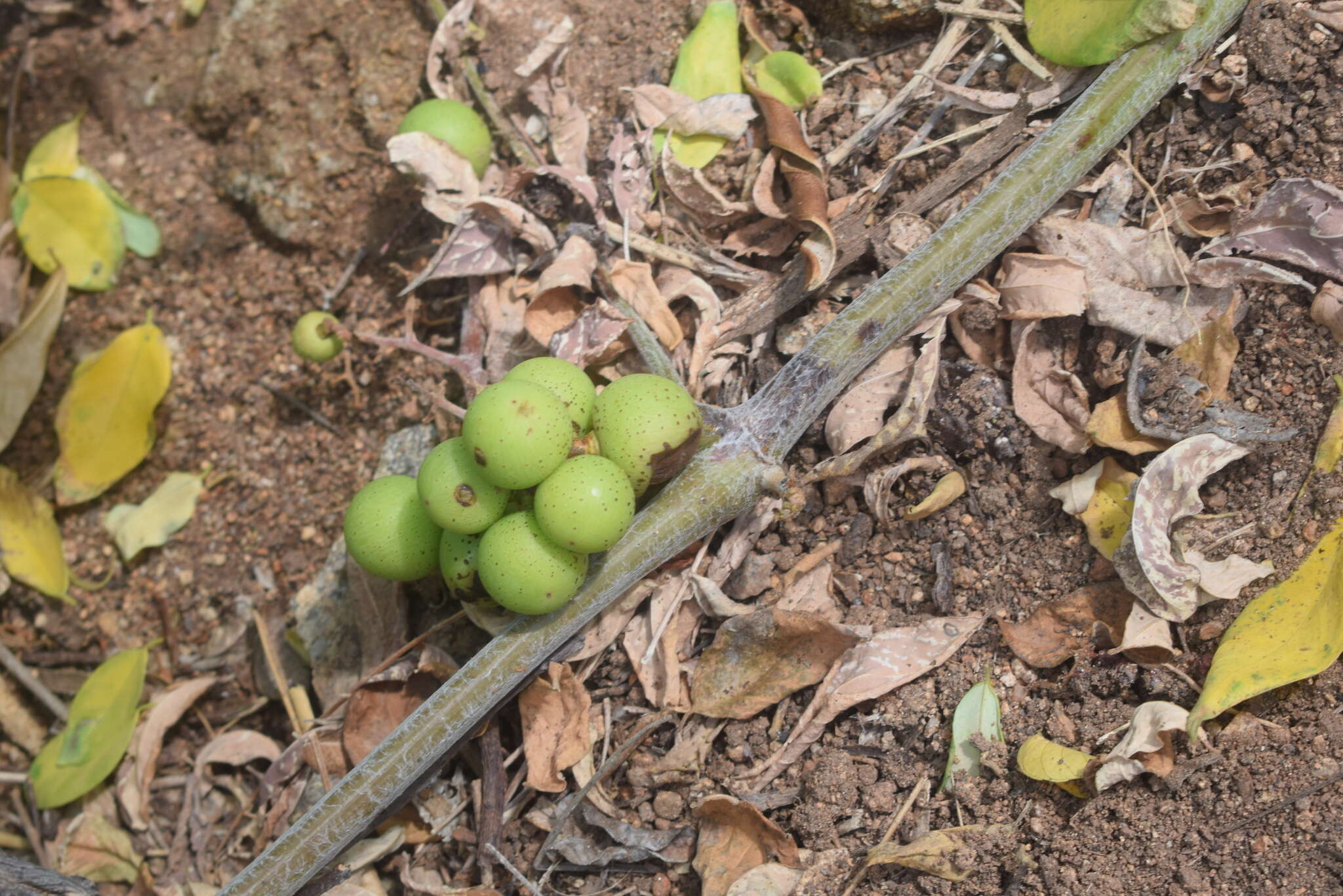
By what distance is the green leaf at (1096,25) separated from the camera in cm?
251

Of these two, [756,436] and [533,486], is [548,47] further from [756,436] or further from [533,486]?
[533,486]

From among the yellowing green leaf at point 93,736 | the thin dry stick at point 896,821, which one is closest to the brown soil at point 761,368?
the thin dry stick at point 896,821

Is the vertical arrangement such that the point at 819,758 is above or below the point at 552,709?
below

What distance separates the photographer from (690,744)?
8.57 feet

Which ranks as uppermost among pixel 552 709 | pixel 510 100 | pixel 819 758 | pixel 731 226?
pixel 510 100

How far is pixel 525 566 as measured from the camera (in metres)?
2.22

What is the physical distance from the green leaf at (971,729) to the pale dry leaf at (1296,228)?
4.25 ft

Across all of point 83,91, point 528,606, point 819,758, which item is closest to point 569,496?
point 528,606

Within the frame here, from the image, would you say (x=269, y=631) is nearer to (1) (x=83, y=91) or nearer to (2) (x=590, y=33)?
(2) (x=590, y=33)

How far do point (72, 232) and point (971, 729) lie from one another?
370cm

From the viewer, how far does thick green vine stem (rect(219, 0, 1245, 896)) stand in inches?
96.0

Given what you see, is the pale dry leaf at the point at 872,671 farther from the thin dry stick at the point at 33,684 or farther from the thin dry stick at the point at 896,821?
the thin dry stick at the point at 33,684

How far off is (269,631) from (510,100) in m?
1.95

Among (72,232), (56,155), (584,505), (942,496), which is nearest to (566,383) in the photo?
(584,505)
